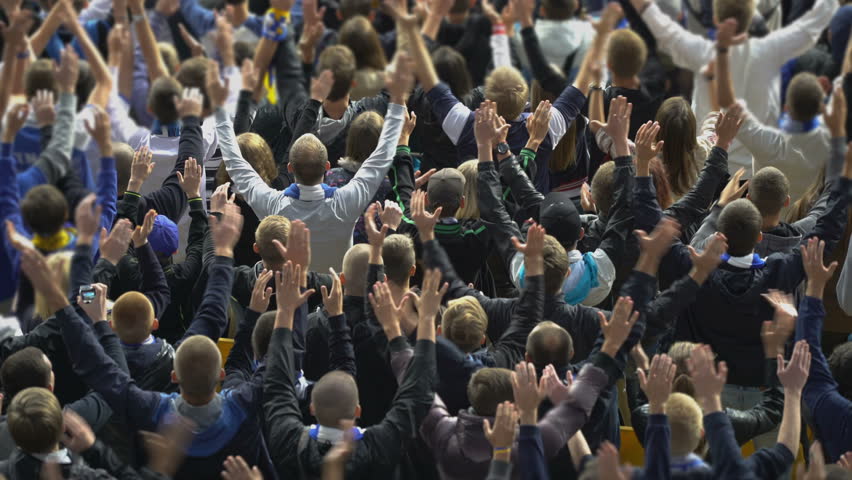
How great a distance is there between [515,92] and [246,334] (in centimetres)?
245

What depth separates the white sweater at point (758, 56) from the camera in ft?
28.1

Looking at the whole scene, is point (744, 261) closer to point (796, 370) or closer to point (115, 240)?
point (796, 370)

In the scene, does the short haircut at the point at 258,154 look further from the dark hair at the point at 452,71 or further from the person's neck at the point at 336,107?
the dark hair at the point at 452,71

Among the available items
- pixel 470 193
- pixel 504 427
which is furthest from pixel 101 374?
pixel 470 193

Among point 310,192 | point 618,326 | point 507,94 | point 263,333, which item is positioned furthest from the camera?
point 507,94

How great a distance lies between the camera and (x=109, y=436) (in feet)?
19.7

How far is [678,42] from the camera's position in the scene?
28.8 ft

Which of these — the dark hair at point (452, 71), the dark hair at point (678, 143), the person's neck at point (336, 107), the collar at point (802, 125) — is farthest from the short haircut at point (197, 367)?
the collar at point (802, 125)

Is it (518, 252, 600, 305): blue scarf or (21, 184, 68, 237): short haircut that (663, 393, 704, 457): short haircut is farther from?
(21, 184, 68, 237): short haircut

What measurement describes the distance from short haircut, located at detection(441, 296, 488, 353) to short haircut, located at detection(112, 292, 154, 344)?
1.31 m

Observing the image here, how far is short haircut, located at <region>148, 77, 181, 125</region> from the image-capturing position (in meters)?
6.12

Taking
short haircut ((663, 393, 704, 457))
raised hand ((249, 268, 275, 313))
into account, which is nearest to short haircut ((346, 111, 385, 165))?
raised hand ((249, 268, 275, 313))

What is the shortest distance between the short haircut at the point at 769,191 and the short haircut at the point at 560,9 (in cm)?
238

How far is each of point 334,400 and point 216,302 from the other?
111 centimetres
